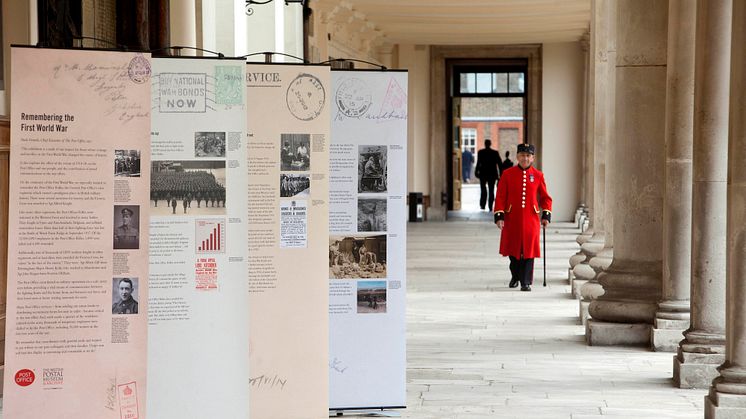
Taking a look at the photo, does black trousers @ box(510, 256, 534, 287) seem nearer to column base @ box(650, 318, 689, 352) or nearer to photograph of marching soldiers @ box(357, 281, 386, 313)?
column base @ box(650, 318, 689, 352)

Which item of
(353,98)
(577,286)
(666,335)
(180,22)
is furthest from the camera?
(577,286)

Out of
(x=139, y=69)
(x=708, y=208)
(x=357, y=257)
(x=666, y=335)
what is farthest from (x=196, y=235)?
(x=666, y=335)

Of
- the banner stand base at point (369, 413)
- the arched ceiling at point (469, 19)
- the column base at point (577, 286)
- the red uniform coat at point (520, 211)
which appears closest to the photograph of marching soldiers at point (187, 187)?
the banner stand base at point (369, 413)

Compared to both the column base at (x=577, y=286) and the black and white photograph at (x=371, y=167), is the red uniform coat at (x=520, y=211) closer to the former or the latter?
the column base at (x=577, y=286)

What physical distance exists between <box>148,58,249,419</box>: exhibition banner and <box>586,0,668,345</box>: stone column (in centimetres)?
461

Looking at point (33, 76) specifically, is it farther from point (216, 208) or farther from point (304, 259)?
point (304, 259)

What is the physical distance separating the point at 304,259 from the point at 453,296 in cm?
726

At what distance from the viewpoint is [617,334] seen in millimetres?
9648

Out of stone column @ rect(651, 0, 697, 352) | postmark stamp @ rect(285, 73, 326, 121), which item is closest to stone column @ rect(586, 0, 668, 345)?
stone column @ rect(651, 0, 697, 352)

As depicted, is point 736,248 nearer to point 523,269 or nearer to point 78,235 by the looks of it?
point 78,235

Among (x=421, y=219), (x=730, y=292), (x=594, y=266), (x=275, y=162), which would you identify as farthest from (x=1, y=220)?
(x=421, y=219)

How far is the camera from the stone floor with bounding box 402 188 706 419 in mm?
7461

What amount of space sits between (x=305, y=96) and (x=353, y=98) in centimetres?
48

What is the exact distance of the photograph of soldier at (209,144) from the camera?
5.72 metres
